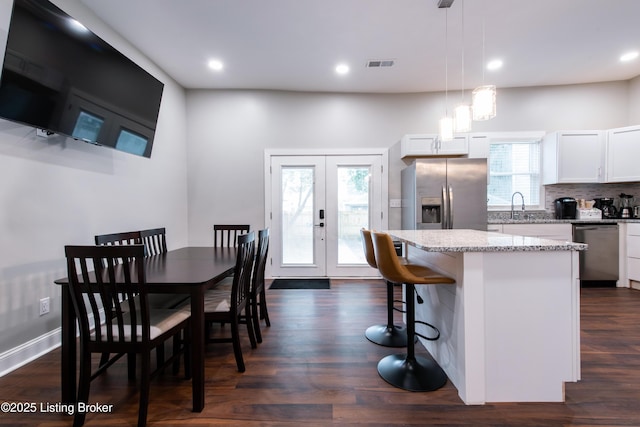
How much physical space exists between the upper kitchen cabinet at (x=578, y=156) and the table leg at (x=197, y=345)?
15.6ft

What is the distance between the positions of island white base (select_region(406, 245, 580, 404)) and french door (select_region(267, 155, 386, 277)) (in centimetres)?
268

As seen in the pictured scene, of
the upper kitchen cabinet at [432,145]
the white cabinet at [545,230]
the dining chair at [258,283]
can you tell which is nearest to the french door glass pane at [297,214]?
the upper kitchen cabinet at [432,145]

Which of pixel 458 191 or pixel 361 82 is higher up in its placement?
pixel 361 82

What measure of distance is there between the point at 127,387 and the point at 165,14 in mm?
3071

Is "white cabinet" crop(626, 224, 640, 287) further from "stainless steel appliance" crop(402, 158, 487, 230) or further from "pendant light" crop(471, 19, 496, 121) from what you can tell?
"pendant light" crop(471, 19, 496, 121)

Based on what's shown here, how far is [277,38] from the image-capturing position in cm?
291

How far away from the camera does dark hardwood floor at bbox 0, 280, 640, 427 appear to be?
1.45 m

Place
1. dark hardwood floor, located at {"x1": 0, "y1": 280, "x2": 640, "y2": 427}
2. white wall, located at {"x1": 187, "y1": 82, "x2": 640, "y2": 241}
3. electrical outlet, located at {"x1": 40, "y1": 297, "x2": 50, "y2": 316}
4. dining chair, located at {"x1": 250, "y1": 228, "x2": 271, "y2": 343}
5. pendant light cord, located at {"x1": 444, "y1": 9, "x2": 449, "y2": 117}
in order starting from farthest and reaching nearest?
white wall, located at {"x1": 187, "y1": 82, "x2": 640, "y2": 241} → pendant light cord, located at {"x1": 444, "y1": 9, "x2": 449, "y2": 117} → dining chair, located at {"x1": 250, "y1": 228, "x2": 271, "y2": 343} → electrical outlet, located at {"x1": 40, "y1": 297, "x2": 50, "y2": 316} → dark hardwood floor, located at {"x1": 0, "y1": 280, "x2": 640, "y2": 427}

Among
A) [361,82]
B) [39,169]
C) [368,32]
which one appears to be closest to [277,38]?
[368,32]

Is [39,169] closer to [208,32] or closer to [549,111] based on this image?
[208,32]

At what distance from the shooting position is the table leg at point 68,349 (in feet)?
4.85

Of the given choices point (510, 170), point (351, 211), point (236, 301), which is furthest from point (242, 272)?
point (510, 170)

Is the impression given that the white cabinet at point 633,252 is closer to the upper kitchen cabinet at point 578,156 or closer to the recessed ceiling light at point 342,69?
the upper kitchen cabinet at point 578,156

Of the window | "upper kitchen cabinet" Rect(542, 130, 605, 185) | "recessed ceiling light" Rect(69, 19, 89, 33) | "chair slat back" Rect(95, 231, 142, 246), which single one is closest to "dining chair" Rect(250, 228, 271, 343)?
"chair slat back" Rect(95, 231, 142, 246)
